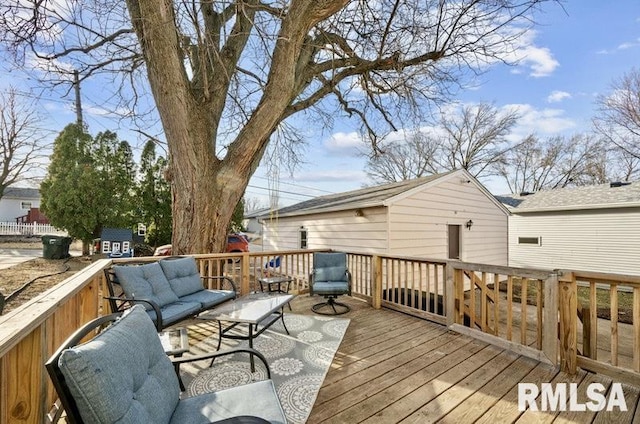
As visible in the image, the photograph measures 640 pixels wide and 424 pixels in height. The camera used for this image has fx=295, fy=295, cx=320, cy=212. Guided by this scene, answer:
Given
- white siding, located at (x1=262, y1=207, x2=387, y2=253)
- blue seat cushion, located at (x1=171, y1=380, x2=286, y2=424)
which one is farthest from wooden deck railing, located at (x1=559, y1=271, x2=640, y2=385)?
white siding, located at (x1=262, y1=207, x2=387, y2=253)

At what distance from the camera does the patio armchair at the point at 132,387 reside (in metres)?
1.04

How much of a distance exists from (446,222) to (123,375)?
354 inches

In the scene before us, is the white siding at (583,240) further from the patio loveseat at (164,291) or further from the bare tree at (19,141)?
the bare tree at (19,141)

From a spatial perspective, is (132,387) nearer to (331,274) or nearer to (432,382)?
(432,382)

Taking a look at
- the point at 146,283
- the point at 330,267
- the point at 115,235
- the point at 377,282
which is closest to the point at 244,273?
the point at 330,267

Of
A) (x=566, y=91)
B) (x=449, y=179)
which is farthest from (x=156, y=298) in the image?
(x=566, y=91)

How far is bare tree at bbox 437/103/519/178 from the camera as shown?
18.2m

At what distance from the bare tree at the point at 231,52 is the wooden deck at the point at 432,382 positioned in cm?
371

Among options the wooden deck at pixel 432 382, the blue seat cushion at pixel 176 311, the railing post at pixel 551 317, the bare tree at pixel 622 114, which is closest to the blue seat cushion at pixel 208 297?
the blue seat cushion at pixel 176 311

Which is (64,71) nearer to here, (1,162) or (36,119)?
(36,119)

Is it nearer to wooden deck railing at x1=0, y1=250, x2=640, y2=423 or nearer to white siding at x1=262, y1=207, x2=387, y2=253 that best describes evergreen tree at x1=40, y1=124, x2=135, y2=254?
white siding at x1=262, y1=207, x2=387, y2=253

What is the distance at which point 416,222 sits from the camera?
26.0 ft

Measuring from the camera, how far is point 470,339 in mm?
3646

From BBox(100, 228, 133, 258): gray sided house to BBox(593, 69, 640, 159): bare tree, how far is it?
1860 cm
